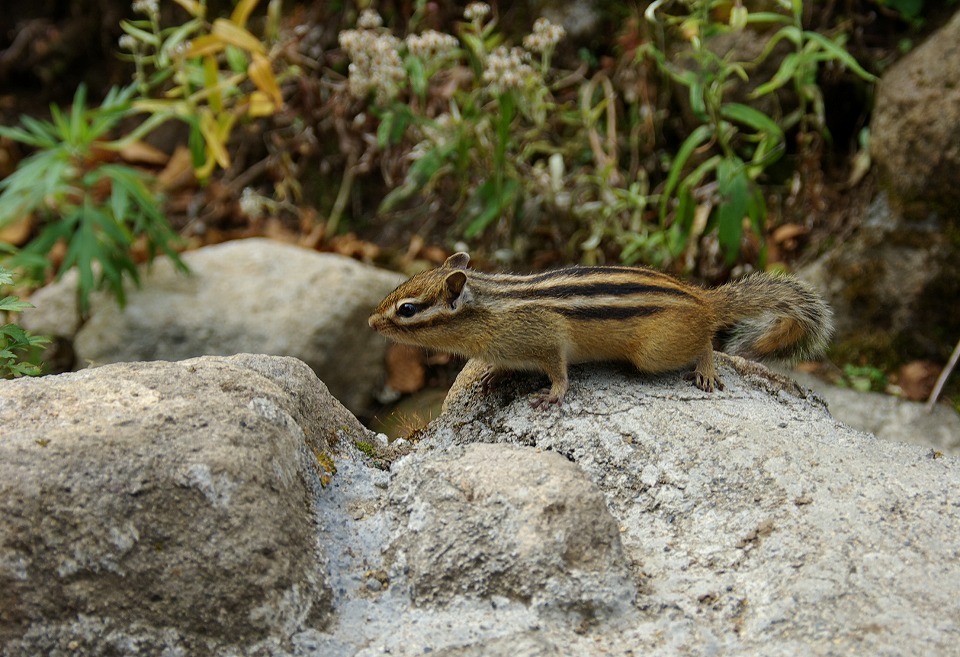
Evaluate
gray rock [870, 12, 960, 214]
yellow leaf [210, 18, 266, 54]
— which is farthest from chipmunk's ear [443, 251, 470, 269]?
Result: gray rock [870, 12, 960, 214]

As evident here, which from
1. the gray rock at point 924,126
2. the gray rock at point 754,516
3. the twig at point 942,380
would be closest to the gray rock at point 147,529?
the gray rock at point 754,516

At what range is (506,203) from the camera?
6766 millimetres

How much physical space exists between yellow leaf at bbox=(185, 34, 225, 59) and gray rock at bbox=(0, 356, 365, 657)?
398 cm

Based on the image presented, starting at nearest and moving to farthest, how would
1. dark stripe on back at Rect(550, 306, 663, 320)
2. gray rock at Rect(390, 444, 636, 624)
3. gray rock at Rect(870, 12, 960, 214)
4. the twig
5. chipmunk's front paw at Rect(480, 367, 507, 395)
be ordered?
gray rock at Rect(390, 444, 636, 624)
dark stripe on back at Rect(550, 306, 663, 320)
chipmunk's front paw at Rect(480, 367, 507, 395)
the twig
gray rock at Rect(870, 12, 960, 214)

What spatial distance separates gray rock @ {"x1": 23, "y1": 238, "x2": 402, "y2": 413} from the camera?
23.0ft

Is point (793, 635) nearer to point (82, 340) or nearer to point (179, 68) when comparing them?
point (179, 68)

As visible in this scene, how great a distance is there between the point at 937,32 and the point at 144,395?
19.8 feet

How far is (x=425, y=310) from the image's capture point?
4.07 metres

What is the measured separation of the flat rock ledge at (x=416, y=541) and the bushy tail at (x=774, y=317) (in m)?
1.18

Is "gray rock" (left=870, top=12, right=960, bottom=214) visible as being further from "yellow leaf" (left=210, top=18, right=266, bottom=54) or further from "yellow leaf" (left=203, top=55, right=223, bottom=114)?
"yellow leaf" (left=203, top=55, right=223, bottom=114)

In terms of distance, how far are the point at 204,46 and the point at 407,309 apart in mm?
3155

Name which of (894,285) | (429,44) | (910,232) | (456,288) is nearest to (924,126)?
(910,232)

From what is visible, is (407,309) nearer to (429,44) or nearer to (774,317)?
(774,317)

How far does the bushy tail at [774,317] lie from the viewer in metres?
4.31
